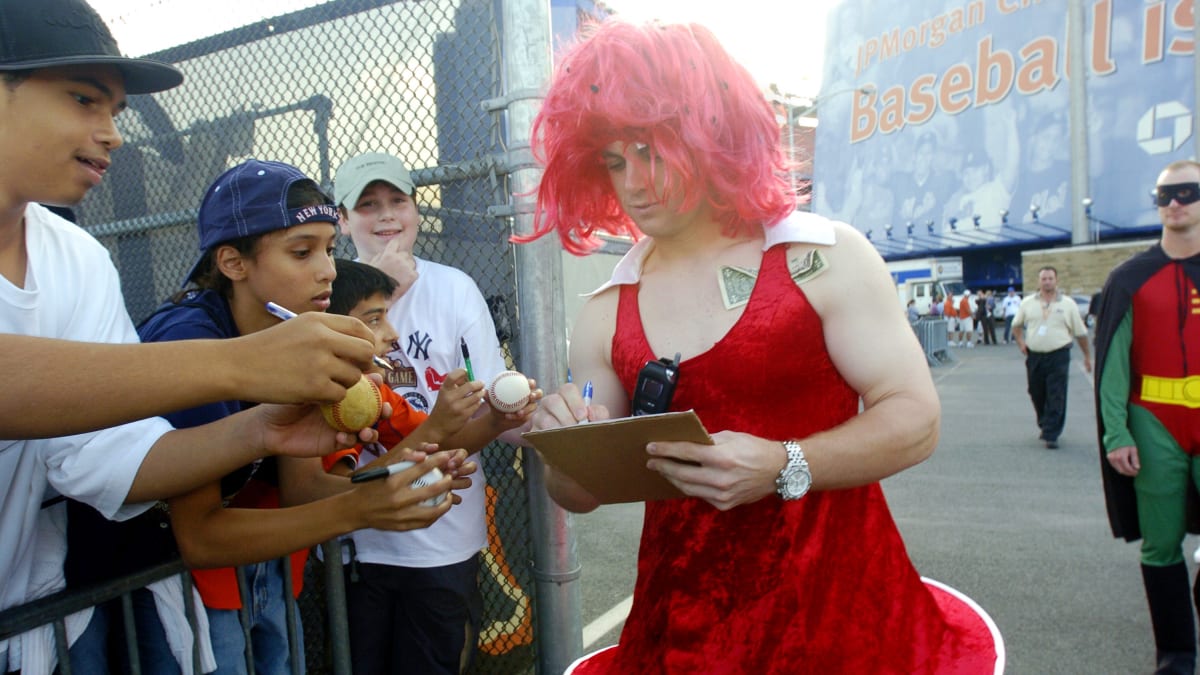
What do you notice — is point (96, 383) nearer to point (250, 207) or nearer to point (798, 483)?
point (250, 207)

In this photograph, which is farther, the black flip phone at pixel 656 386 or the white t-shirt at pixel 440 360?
the white t-shirt at pixel 440 360

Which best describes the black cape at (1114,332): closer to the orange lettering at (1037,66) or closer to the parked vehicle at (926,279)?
the parked vehicle at (926,279)

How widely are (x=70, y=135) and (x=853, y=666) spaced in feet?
5.63

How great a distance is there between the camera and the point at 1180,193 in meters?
3.24

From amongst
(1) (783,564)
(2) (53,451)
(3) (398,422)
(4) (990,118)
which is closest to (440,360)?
(3) (398,422)

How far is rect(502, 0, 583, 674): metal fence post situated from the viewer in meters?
2.34

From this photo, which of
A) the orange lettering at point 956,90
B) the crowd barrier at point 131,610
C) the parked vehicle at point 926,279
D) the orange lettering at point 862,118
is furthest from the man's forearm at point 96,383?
the orange lettering at point 862,118

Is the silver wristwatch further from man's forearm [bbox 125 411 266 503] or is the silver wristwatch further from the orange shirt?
the orange shirt

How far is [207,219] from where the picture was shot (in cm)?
190

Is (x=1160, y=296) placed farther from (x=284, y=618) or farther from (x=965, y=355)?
(x=965, y=355)

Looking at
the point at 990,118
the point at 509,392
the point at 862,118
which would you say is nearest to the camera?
the point at 509,392

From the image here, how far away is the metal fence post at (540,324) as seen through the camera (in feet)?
7.67

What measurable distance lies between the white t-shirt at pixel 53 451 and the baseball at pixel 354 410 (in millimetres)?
324

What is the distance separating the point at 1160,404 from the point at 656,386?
282 centimetres
